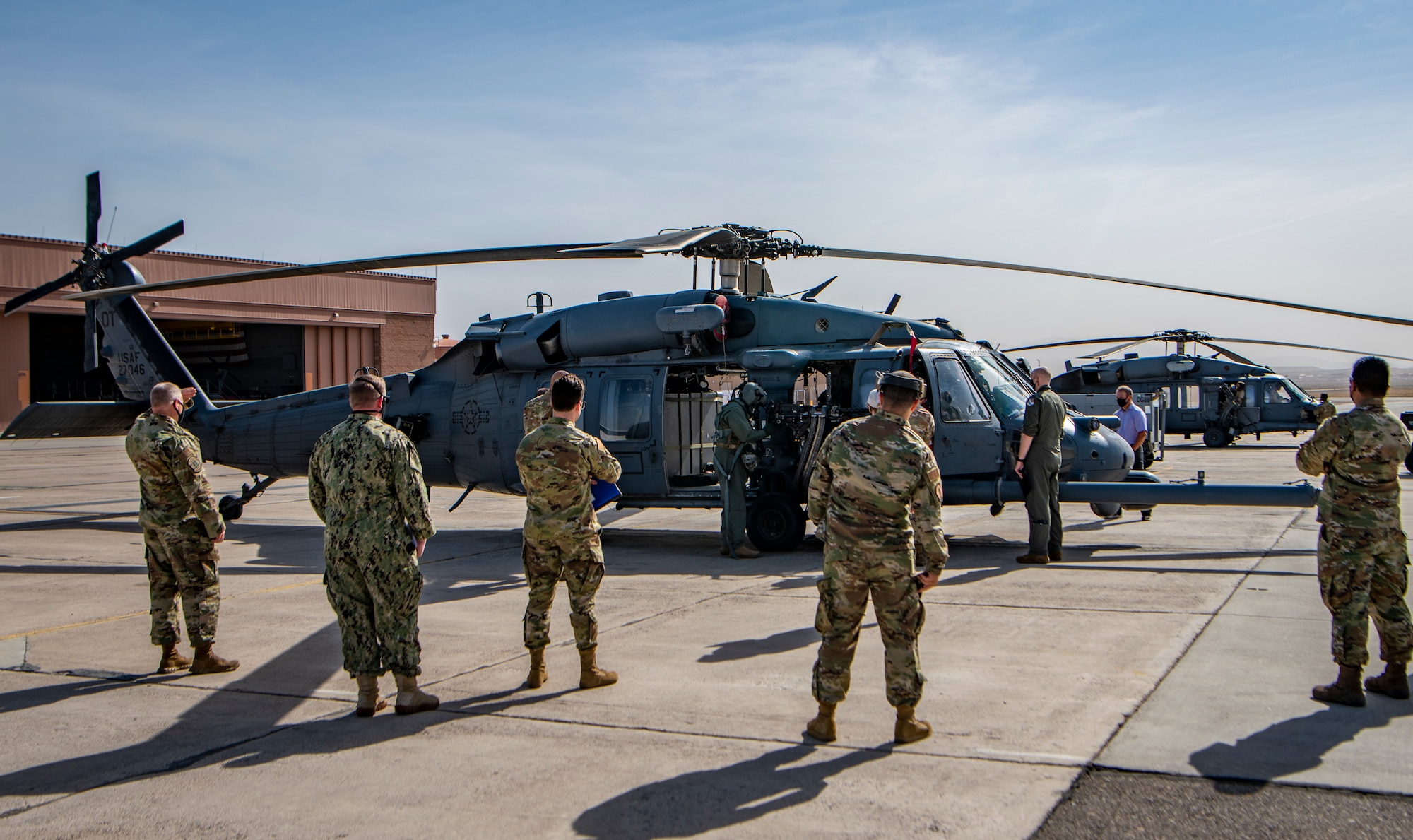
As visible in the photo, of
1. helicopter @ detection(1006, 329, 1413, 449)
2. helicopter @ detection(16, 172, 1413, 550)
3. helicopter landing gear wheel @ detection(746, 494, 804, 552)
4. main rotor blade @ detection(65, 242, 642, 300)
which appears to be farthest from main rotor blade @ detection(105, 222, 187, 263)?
helicopter @ detection(1006, 329, 1413, 449)

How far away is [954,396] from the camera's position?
9.80 metres

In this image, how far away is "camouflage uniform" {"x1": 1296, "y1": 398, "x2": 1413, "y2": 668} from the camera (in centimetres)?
497

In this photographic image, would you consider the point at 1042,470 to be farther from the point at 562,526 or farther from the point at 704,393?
the point at 562,526

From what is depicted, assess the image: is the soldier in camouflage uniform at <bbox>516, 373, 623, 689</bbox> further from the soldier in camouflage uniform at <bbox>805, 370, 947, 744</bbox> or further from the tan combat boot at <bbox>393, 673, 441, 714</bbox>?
the soldier in camouflage uniform at <bbox>805, 370, 947, 744</bbox>

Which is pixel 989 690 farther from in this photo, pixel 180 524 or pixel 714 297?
pixel 714 297

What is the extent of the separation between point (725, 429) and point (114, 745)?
5851mm

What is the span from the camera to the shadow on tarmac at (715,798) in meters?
3.67

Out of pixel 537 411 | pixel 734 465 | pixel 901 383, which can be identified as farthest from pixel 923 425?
pixel 901 383

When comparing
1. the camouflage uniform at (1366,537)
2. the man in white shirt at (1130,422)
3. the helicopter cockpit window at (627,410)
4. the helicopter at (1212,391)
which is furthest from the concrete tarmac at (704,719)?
the helicopter at (1212,391)

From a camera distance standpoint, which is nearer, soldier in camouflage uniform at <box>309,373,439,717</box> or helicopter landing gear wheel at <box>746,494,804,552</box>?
soldier in camouflage uniform at <box>309,373,439,717</box>

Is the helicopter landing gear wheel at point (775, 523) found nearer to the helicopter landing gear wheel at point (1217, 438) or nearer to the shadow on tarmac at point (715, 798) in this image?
the shadow on tarmac at point (715, 798)

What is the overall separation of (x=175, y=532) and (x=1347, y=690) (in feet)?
19.7

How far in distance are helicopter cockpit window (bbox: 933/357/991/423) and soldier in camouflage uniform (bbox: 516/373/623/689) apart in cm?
504

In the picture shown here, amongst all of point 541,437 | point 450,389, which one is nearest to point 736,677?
point 541,437
